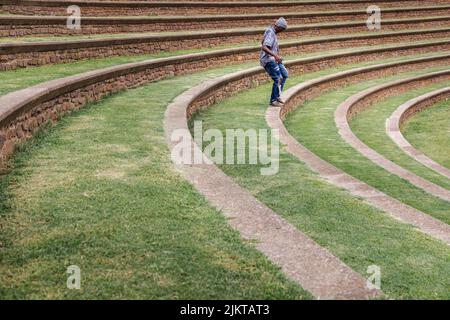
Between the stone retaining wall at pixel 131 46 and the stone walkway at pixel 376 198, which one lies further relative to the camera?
the stone retaining wall at pixel 131 46

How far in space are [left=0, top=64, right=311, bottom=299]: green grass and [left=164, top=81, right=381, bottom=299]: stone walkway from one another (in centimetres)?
9

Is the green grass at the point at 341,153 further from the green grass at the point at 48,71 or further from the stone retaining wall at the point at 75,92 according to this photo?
the green grass at the point at 48,71

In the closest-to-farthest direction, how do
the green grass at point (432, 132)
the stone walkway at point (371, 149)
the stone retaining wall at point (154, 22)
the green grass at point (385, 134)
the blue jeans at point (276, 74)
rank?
the stone walkway at point (371, 149)
the green grass at point (385, 134)
the blue jeans at point (276, 74)
the green grass at point (432, 132)
the stone retaining wall at point (154, 22)

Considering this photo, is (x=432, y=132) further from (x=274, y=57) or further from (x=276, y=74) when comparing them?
(x=274, y=57)

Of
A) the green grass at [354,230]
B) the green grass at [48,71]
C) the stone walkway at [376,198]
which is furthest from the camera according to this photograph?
the green grass at [48,71]

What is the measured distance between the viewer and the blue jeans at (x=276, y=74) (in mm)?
9633

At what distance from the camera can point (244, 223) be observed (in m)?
3.79

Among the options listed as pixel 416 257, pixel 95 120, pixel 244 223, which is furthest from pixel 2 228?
pixel 95 120

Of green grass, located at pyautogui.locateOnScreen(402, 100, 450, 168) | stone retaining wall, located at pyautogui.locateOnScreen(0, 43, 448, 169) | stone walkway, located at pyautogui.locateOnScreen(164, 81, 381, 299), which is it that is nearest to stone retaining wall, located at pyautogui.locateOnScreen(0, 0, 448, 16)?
stone retaining wall, located at pyautogui.locateOnScreen(0, 43, 448, 169)

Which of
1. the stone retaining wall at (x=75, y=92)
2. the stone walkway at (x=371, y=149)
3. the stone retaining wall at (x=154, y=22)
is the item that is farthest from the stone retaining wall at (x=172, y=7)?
the stone walkway at (x=371, y=149)

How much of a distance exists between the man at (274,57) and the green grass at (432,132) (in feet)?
9.93

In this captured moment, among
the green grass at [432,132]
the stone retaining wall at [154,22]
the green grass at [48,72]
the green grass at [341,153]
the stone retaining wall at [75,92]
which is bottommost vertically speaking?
the green grass at [432,132]
